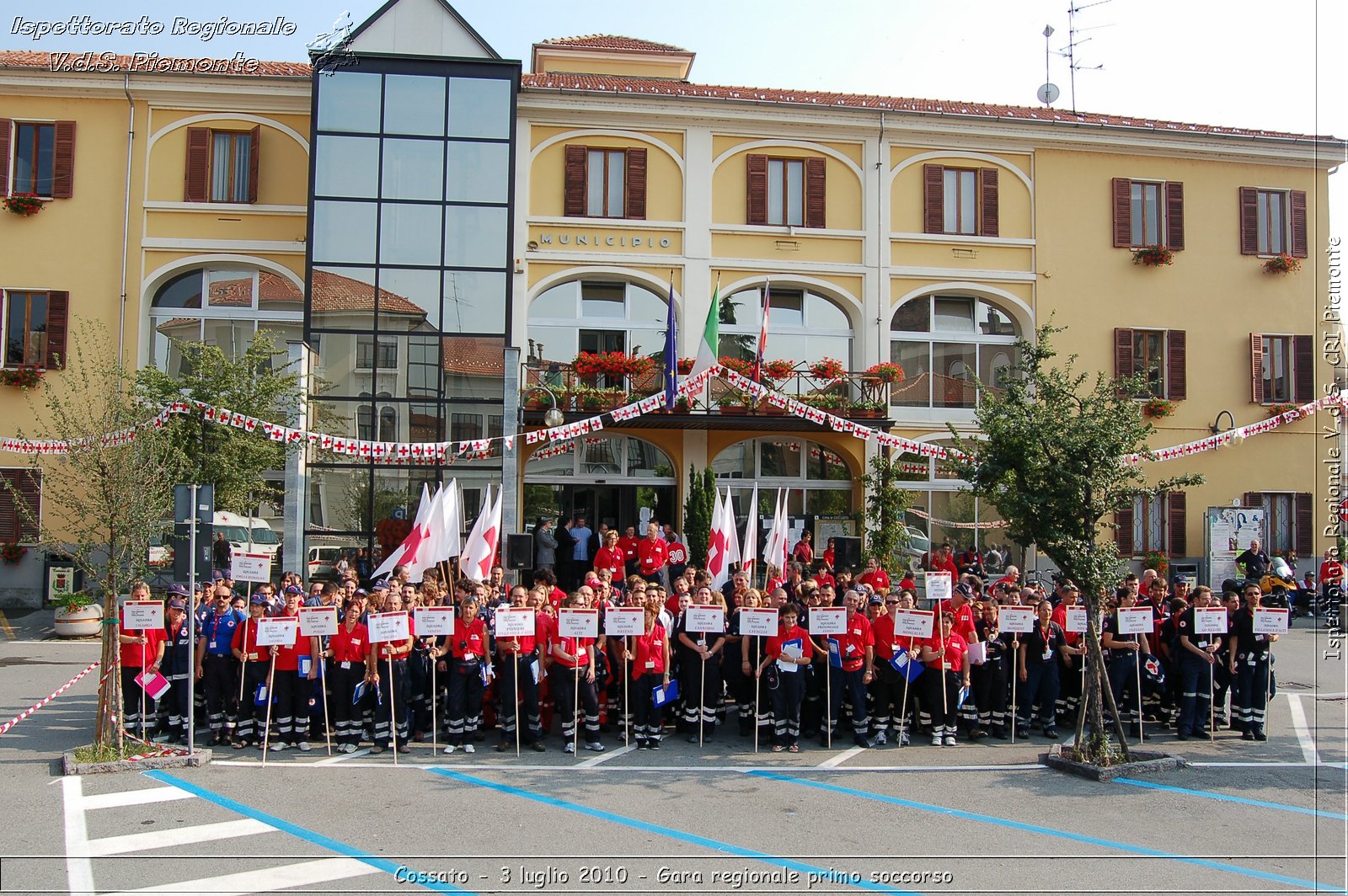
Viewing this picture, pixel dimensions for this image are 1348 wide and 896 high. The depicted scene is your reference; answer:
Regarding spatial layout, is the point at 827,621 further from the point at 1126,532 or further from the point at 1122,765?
the point at 1126,532

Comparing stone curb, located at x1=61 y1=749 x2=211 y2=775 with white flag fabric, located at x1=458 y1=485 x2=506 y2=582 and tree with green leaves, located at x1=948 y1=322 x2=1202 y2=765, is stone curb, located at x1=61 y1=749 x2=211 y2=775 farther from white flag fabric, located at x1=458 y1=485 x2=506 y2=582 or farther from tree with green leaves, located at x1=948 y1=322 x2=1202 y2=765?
tree with green leaves, located at x1=948 y1=322 x2=1202 y2=765

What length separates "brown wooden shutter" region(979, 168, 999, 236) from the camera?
80.9ft

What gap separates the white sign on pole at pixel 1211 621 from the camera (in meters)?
11.4

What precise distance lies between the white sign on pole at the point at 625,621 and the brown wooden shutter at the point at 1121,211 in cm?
1909

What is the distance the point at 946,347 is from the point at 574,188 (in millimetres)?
9480

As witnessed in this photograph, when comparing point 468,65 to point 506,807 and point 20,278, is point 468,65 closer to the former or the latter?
point 20,278

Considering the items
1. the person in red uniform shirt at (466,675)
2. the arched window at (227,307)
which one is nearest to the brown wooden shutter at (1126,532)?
the person in red uniform shirt at (466,675)

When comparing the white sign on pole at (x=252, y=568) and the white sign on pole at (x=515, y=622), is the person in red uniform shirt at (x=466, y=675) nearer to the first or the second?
the white sign on pole at (x=515, y=622)

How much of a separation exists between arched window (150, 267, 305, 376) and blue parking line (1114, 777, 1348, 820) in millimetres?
19322

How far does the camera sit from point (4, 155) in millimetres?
22375

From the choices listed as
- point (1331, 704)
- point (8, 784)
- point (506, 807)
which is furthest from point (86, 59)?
point (1331, 704)

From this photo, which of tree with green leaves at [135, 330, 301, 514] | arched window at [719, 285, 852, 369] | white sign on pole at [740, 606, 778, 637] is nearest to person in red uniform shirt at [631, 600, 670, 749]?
white sign on pole at [740, 606, 778, 637]

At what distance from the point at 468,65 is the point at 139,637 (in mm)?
15151

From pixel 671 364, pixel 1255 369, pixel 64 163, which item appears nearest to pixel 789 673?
pixel 671 364
